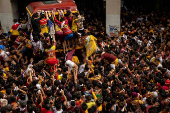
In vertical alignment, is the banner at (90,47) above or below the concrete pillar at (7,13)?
below

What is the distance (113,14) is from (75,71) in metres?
5.18

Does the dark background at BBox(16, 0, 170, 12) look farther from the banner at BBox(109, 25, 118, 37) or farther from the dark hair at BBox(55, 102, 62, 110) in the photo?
the dark hair at BBox(55, 102, 62, 110)

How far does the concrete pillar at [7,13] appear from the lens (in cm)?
963

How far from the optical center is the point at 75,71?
5.73m

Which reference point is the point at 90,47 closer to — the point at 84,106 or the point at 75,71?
the point at 75,71

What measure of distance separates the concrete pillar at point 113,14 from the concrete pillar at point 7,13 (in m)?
4.83

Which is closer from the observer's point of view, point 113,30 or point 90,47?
point 90,47

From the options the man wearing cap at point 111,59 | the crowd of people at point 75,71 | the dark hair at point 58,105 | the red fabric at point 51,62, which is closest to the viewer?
the dark hair at point 58,105

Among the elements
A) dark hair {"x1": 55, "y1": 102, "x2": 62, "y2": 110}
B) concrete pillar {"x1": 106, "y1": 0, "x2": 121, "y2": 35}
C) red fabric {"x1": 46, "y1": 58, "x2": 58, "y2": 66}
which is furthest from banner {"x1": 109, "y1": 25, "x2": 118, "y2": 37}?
dark hair {"x1": 55, "y1": 102, "x2": 62, "y2": 110}

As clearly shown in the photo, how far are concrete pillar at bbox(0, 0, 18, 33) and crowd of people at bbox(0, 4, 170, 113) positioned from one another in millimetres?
1859

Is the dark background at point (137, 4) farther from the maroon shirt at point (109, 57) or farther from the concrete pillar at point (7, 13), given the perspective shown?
the maroon shirt at point (109, 57)

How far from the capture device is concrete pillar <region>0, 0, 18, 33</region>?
31.6 feet

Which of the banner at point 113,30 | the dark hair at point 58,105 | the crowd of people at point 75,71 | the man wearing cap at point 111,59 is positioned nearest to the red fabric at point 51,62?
the crowd of people at point 75,71

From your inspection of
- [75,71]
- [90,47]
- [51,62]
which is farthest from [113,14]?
[75,71]
